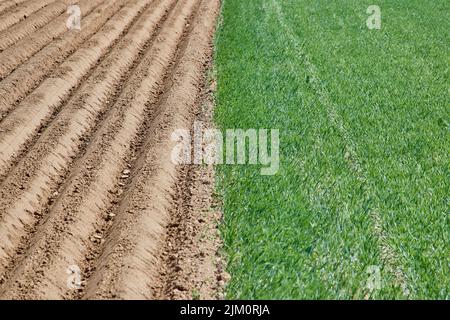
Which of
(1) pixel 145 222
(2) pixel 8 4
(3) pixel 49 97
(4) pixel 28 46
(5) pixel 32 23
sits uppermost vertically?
(1) pixel 145 222

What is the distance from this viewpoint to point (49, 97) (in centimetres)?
911

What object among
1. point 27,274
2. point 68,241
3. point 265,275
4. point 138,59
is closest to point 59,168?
point 68,241

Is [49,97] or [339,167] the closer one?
[339,167]

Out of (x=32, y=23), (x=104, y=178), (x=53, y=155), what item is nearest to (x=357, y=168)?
(x=104, y=178)

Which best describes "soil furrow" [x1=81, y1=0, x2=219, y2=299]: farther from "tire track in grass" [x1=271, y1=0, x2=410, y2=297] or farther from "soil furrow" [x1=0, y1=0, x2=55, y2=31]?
"soil furrow" [x1=0, y1=0, x2=55, y2=31]

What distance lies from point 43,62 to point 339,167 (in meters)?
6.19

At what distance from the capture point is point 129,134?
8.04 metres

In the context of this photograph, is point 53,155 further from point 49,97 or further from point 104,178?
point 49,97

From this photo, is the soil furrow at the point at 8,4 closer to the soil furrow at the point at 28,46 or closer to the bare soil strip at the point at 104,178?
the soil furrow at the point at 28,46

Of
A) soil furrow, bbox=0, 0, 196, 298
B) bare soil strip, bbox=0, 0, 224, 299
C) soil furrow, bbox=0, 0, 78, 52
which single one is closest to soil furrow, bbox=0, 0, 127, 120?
bare soil strip, bbox=0, 0, 224, 299

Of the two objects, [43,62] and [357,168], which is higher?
[357,168]
